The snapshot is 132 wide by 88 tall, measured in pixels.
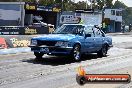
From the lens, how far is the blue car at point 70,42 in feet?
42.2

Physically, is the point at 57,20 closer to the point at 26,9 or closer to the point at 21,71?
the point at 26,9

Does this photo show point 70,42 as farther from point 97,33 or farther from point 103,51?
point 103,51

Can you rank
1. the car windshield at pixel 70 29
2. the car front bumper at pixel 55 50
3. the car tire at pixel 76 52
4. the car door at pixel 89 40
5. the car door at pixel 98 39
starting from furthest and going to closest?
the car door at pixel 98 39
the car door at pixel 89 40
the car windshield at pixel 70 29
the car tire at pixel 76 52
the car front bumper at pixel 55 50

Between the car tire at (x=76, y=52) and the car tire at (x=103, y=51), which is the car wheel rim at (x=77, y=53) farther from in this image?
the car tire at (x=103, y=51)

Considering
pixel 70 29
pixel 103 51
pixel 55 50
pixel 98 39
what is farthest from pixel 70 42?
pixel 103 51

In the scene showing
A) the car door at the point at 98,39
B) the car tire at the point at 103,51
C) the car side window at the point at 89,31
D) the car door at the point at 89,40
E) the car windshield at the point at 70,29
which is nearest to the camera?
the car windshield at the point at 70,29

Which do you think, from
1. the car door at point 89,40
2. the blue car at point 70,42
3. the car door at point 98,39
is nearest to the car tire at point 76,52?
the blue car at point 70,42

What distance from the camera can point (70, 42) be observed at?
1302 cm

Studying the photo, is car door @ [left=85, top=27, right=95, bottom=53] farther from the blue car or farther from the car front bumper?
the car front bumper

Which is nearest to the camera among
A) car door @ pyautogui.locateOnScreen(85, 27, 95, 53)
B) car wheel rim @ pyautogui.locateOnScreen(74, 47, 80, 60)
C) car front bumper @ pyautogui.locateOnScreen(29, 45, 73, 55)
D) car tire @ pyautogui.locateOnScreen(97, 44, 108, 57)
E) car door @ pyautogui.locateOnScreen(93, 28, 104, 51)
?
car front bumper @ pyautogui.locateOnScreen(29, 45, 73, 55)

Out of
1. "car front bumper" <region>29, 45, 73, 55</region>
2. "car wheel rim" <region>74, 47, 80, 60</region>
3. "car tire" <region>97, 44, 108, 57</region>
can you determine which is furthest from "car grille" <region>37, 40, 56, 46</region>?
"car tire" <region>97, 44, 108, 57</region>

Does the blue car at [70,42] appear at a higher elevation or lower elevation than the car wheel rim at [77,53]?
higher

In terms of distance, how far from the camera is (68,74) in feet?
33.3

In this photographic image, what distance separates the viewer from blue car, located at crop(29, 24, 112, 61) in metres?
12.9
